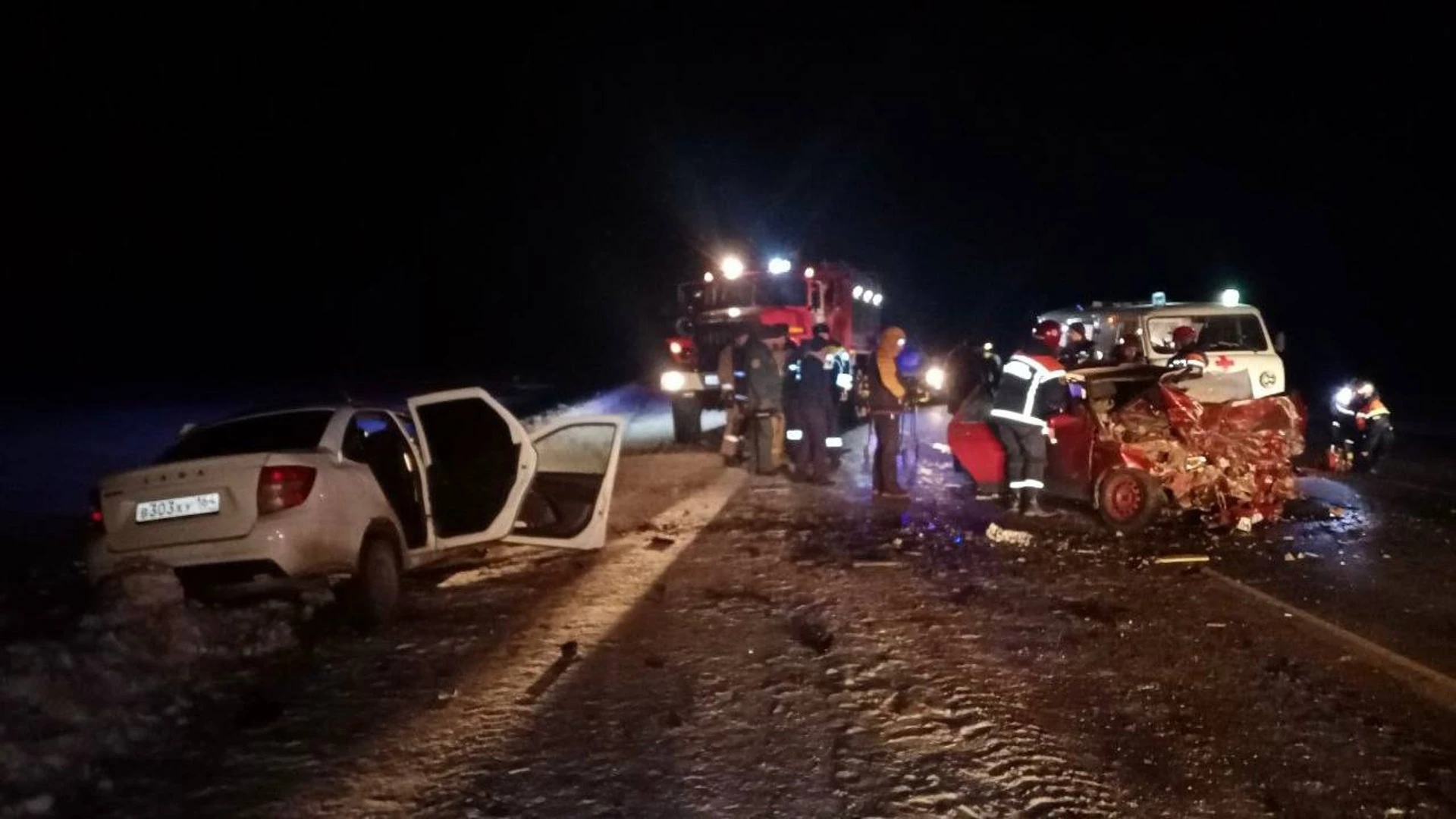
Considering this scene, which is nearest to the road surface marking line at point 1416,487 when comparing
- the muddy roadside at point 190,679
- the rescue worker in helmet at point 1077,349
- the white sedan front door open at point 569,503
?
the rescue worker in helmet at point 1077,349

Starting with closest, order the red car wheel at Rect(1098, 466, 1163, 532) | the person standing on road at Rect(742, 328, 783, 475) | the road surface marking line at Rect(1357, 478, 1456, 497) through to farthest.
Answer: the red car wheel at Rect(1098, 466, 1163, 532) → the road surface marking line at Rect(1357, 478, 1456, 497) → the person standing on road at Rect(742, 328, 783, 475)

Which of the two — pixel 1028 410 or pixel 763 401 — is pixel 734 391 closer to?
pixel 763 401

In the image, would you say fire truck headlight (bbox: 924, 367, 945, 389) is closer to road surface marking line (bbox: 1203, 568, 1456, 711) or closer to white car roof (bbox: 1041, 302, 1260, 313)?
white car roof (bbox: 1041, 302, 1260, 313)

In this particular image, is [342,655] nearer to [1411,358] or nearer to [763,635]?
[763,635]

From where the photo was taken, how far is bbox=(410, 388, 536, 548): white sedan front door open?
7.81m

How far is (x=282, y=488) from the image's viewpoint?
252 inches

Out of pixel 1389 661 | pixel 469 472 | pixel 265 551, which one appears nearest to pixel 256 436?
pixel 265 551

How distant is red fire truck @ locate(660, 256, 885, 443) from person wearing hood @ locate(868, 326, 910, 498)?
4486 millimetres

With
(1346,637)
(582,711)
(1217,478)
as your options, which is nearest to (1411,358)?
(1217,478)

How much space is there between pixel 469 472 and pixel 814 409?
519 centimetres

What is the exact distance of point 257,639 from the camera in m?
6.51

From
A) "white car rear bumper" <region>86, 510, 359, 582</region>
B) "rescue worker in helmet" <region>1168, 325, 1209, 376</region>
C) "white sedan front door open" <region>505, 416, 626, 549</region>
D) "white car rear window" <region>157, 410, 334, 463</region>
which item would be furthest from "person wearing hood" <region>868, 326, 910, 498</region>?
"white car rear bumper" <region>86, 510, 359, 582</region>

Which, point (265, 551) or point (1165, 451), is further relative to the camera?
point (1165, 451)

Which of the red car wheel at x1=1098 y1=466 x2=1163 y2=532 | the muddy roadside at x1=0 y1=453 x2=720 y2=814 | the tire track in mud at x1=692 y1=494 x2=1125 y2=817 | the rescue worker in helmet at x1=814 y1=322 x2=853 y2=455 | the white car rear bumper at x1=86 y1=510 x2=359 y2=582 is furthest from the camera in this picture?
the rescue worker in helmet at x1=814 y1=322 x2=853 y2=455
